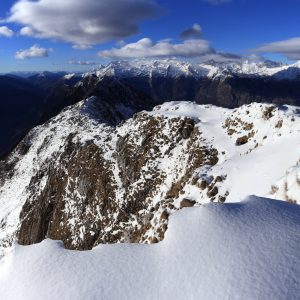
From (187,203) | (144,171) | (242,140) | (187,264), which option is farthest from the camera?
(144,171)

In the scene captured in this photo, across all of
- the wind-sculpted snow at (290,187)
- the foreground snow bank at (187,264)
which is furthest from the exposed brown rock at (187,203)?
the foreground snow bank at (187,264)

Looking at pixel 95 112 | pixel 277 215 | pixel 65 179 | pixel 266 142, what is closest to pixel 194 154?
pixel 266 142

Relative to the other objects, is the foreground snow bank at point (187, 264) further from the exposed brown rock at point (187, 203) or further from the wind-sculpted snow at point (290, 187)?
the exposed brown rock at point (187, 203)

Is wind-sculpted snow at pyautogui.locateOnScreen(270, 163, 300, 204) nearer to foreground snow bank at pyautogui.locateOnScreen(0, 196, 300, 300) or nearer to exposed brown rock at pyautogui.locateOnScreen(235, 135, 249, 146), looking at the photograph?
foreground snow bank at pyautogui.locateOnScreen(0, 196, 300, 300)

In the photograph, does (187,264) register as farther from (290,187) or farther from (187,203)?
(187,203)

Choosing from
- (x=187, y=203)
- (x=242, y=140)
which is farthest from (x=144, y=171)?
(x=187, y=203)

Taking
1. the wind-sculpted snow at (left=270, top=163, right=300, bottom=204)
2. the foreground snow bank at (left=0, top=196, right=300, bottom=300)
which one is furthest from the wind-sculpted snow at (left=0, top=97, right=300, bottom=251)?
the foreground snow bank at (left=0, top=196, right=300, bottom=300)

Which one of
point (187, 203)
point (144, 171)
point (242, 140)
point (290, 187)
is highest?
point (290, 187)
